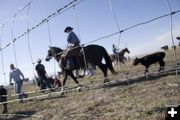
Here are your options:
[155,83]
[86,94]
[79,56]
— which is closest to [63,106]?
[86,94]

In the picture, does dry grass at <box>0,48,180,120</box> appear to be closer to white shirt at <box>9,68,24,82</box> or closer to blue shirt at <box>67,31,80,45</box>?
blue shirt at <box>67,31,80,45</box>

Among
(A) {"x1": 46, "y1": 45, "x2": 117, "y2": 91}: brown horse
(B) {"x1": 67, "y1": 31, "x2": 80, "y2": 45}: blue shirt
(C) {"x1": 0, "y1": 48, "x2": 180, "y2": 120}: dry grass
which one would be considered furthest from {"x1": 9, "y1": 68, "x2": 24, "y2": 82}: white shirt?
(B) {"x1": 67, "y1": 31, "x2": 80, "y2": 45}: blue shirt

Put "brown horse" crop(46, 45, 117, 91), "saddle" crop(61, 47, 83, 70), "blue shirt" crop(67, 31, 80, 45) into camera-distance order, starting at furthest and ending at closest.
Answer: "brown horse" crop(46, 45, 117, 91)
"saddle" crop(61, 47, 83, 70)
"blue shirt" crop(67, 31, 80, 45)

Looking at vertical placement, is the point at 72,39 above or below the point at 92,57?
above

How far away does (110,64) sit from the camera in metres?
12.6

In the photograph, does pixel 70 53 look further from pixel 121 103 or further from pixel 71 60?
pixel 121 103

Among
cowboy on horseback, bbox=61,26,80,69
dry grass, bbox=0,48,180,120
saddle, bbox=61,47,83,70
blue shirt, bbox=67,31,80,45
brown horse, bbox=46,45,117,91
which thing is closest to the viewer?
dry grass, bbox=0,48,180,120

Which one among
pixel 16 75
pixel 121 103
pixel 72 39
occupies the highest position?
pixel 72 39

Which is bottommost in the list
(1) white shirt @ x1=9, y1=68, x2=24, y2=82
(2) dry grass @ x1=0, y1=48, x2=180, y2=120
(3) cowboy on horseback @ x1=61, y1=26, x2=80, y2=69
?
(2) dry grass @ x1=0, y1=48, x2=180, y2=120

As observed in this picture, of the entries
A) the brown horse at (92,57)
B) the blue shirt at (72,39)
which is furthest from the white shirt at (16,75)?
the blue shirt at (72,39)

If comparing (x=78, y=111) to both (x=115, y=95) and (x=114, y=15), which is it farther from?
(x=114, y=15)

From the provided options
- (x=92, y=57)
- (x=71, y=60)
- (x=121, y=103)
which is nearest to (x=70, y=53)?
(x=71, y=60)

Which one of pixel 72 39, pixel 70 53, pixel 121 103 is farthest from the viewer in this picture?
pixel 70 53

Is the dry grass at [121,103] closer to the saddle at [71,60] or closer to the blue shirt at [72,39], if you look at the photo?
the blue shirt at [72,39]
